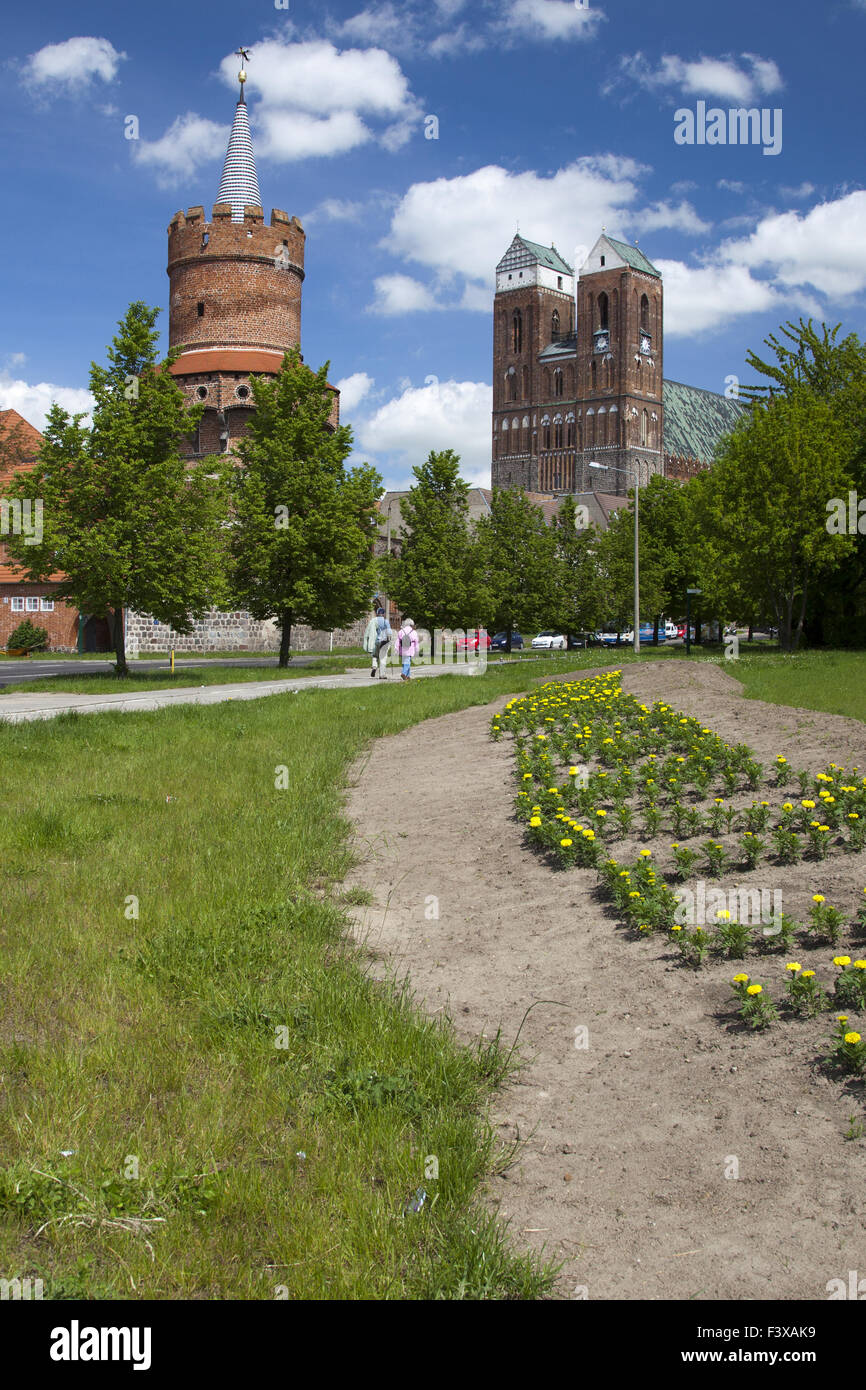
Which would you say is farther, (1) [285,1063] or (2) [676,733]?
(2) [676,733]

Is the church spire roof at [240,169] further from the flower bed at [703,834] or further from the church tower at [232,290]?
the flower bed at [703,834]

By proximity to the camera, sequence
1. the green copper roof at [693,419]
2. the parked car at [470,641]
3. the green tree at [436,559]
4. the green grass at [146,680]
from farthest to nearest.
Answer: the green copper roof at [693,419] → the parked car at [470,641] → the green tree at [436,559] → the green grass at [146,680]

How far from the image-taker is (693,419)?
16062cm

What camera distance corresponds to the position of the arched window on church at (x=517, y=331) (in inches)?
5792

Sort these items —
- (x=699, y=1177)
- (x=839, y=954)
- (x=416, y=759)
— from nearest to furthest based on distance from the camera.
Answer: (x=699, y=1177)
(x=839, y=954)
(x=416, y=759)

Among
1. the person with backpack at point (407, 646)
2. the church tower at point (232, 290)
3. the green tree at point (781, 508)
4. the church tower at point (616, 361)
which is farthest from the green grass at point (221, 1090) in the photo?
the church tower at point (616, 361)

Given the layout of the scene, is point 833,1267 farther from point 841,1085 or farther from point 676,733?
point 676,733

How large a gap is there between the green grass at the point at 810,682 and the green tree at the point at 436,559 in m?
12.7

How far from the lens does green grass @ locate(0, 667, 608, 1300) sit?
9.91 ft

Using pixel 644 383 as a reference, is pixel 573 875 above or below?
→ below

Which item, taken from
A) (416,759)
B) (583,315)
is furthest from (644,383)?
(416,759)
